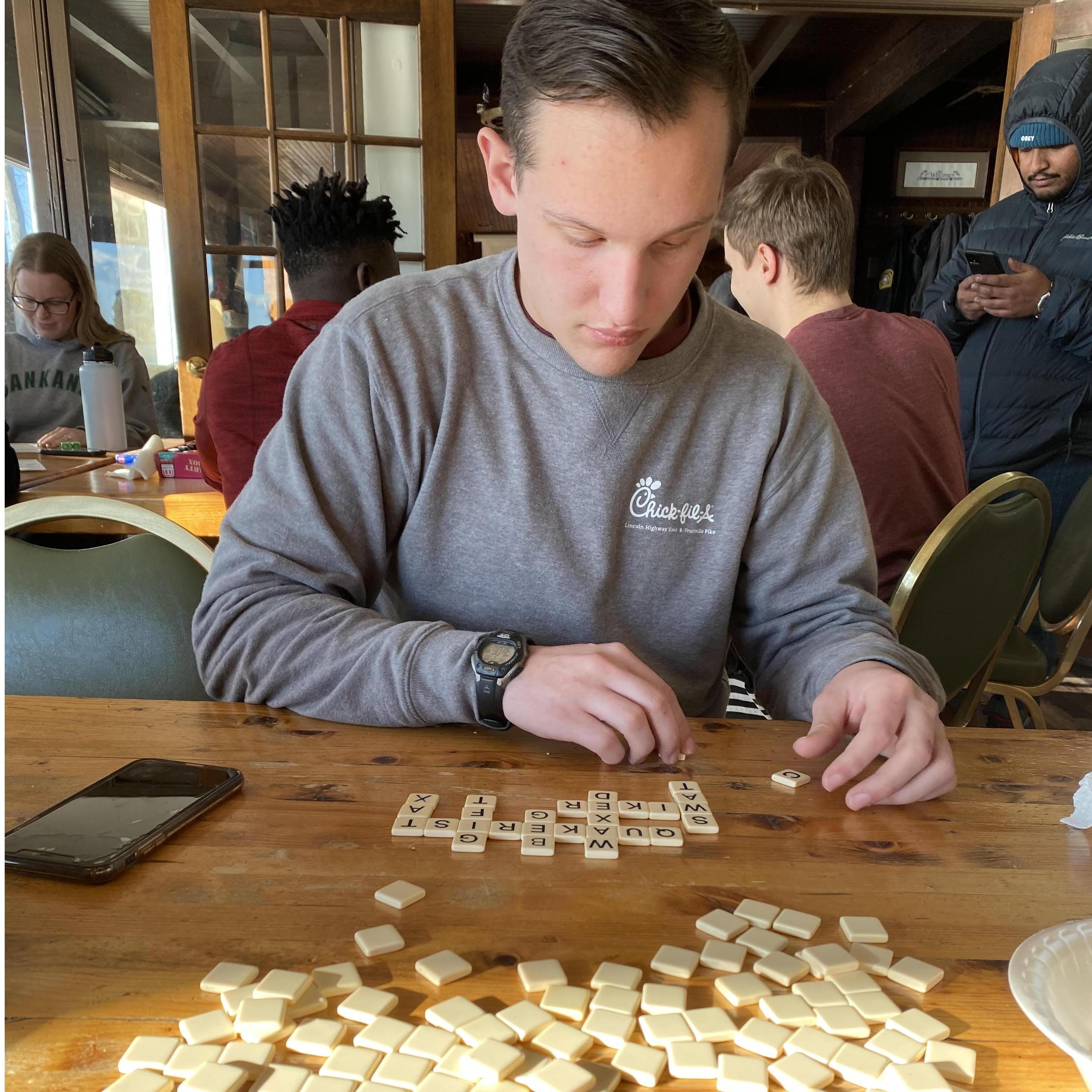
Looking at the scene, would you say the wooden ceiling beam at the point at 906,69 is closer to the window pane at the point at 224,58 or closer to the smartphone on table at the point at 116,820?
the window pane at the point at 224,58

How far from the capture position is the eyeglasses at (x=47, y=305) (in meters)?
3.55

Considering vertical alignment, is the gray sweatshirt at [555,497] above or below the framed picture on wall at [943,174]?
below

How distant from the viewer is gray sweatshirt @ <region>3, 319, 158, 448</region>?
11.8 ft

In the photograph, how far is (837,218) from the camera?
1966 millimetres

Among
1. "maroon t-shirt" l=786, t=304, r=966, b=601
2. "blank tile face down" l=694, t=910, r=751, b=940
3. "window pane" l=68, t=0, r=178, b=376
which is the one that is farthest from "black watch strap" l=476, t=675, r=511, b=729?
"window pane" l=68, t=0, r=178, b=376

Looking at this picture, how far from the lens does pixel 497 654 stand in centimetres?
96

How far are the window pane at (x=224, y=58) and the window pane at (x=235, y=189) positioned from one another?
14 centimetres

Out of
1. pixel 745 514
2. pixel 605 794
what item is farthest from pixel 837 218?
pixel 605 794

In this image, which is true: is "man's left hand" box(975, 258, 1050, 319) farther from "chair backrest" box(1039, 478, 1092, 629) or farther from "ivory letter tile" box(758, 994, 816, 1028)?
"ivory letter tile" box(758, 994, 816, 1028)

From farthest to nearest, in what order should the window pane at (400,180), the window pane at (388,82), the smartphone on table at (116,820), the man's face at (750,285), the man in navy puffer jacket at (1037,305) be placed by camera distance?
the window pane at (400,180) < the window pane at (388,82) < the man in navy puffer jacket at (1037,305) < the man's face at (750,285) < the smartphone on table at (116,820)

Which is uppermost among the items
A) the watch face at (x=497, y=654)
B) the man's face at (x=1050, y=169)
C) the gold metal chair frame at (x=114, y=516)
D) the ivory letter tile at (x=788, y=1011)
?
the man's face at (x=1050, y=169)

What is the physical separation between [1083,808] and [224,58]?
4091 millimetres

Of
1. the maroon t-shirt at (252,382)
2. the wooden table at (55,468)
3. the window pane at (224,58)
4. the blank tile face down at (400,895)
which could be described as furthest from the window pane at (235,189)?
the blank tile face down at (400,895)

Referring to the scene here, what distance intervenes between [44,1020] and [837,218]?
1.95 m
